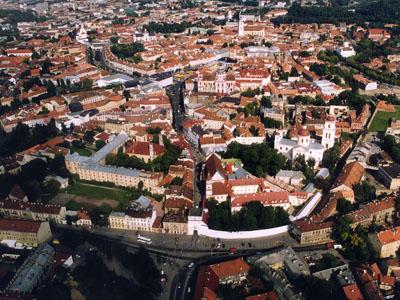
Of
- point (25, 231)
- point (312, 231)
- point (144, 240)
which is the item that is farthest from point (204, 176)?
point (25, 231)

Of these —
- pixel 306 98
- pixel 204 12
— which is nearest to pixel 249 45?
pixel 306 98

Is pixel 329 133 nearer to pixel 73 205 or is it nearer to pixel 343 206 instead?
pixel 343 206

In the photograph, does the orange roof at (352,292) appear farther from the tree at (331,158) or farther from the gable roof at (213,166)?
the tree at (331,158)

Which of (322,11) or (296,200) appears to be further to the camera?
(322,11)

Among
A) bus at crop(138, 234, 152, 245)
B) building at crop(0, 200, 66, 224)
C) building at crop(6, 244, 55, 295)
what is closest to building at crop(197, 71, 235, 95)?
building at crop(0, 200, 66, 224)

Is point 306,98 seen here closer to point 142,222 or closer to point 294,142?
point 294,142

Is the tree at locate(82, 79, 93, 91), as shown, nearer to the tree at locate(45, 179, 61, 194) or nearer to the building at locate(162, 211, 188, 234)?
the tree at locate(45, 179, 61, 194)

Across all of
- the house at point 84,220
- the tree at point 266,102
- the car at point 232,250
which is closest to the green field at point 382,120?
the tree at point 266,102
